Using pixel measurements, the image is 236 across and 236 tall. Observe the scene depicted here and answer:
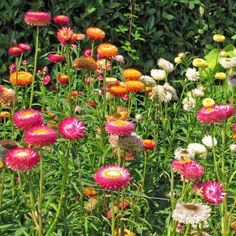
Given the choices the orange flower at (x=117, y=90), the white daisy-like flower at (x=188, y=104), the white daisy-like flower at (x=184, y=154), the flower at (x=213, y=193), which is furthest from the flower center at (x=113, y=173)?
the white daisy-like flower at (x=188, y=104)

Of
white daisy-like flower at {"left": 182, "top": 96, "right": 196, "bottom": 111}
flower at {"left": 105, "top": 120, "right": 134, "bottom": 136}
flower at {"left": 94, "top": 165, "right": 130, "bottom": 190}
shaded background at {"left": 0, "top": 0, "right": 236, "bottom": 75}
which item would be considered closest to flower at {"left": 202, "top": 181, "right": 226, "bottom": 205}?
flower at {"left": 94, "top": 165, "right": 130, "bottom": 190}

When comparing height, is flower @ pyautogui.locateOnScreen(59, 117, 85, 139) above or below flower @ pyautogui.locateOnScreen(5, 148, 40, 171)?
above

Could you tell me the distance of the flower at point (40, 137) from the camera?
8.09ft

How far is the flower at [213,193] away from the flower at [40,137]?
0.58 meters

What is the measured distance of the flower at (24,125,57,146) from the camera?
2.47 metres

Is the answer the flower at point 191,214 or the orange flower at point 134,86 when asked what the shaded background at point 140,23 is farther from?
the flower at point 191,214

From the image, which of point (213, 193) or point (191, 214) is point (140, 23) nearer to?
point (213, 193)

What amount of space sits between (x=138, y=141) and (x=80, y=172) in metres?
0.45

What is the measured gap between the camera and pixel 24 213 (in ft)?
9.45

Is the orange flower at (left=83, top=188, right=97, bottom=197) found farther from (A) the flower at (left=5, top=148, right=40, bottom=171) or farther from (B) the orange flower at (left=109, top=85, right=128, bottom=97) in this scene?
(A) the flower at (left=5, top=148, right=40, bottom=171)

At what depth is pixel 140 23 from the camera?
591 centimetres

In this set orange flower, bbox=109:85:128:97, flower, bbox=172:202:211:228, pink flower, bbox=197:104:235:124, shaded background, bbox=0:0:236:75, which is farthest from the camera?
shaded background, bbox=0:0:236:75

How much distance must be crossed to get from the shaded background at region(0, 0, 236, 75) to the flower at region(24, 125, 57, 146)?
2738mm

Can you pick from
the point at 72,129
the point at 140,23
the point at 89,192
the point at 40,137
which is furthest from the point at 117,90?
the point at 140,23
